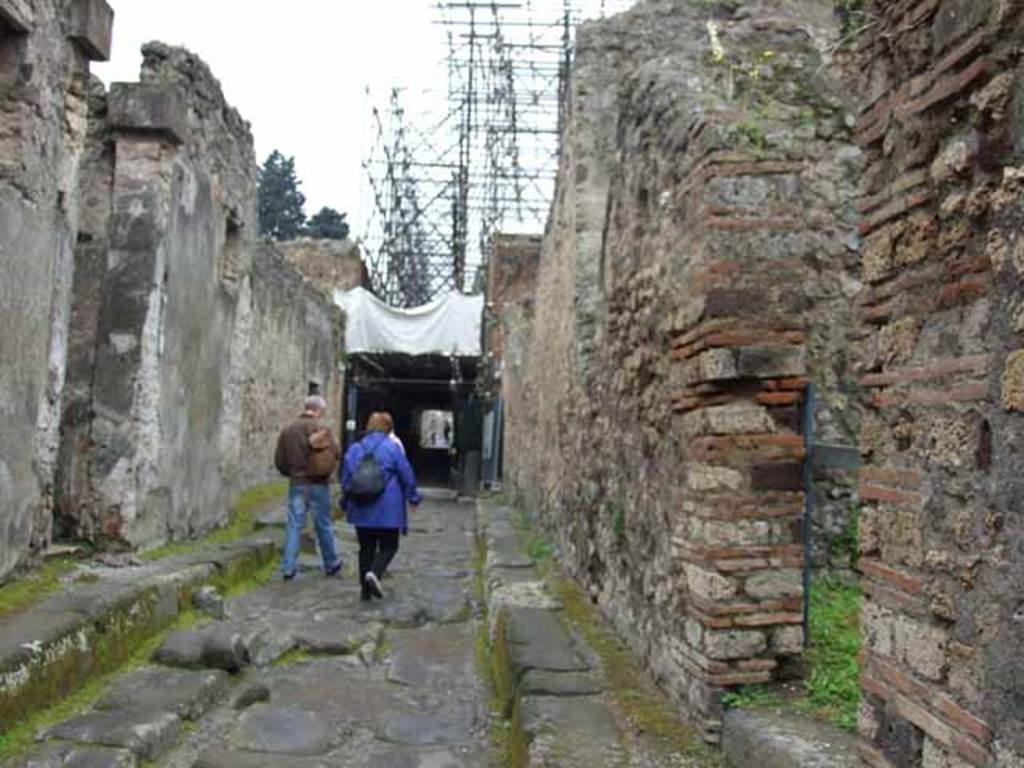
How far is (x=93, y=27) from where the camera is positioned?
18.7ft

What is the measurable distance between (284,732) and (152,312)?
3.37 meters

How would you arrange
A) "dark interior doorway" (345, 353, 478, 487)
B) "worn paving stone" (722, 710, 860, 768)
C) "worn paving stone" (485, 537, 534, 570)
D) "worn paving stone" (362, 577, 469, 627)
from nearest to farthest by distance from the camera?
"worn paving stone" (722, 710, 860, 768)
"worn paving stone" (362, 577, 469, 627)
"worn paving stone" (485, 537, 534, 570)
"dark interior doorway" (345, 353, 478, 487)

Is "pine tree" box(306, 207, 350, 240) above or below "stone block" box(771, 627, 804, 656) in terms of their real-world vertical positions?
above

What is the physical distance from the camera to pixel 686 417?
12.6 ft

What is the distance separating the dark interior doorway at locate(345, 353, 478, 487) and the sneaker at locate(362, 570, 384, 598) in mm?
12009

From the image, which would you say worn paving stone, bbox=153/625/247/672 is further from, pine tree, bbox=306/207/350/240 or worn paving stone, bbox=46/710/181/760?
pine tree, bbox=306/207/350/240

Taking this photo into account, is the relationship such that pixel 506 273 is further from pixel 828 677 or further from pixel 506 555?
pixel 828 677

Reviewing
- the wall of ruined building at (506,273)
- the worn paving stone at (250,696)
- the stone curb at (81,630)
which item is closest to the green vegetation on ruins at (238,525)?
the stone curb at (81,630)

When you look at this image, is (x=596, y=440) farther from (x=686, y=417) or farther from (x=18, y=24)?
(x=18, y=24)

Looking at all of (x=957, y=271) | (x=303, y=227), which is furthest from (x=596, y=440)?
(x=303, y=227)

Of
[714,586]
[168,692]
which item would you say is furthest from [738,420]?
[168,692]

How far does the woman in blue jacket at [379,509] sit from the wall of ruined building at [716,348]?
129 centimetres

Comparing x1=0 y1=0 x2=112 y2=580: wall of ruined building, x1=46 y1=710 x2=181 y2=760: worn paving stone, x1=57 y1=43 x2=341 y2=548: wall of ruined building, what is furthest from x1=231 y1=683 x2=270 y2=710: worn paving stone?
x1=57 y1=43 x2=341 y2=548: wall of ruined building

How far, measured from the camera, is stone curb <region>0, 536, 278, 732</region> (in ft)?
13.0
